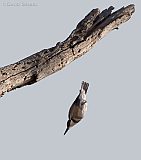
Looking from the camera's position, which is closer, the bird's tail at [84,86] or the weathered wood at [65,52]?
the weathered wood at [65,52]

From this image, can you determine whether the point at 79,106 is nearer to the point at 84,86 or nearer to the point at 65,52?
the point at 84,86

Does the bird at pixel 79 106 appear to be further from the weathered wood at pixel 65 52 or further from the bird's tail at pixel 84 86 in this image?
the weathered wood at pixel 65 52

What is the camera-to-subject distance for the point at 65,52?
335 cm

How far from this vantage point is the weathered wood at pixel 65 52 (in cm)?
314

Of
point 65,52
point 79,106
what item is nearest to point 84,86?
point 79,106

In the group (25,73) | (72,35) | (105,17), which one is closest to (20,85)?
(25,73)

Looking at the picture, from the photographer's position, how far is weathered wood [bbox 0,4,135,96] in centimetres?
314

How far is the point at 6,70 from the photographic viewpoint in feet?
10.3

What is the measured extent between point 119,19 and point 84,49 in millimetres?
407

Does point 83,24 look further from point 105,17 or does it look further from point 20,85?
point 20,85

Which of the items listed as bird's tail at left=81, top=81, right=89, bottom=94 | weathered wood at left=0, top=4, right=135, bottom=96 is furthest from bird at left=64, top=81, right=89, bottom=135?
weathered wood at left=0, top=4, right=135, bottom=96

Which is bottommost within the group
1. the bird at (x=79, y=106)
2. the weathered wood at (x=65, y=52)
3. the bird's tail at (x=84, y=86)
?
the bird at (x=79, y=106)

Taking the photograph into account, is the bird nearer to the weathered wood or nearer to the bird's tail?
the bird's tail

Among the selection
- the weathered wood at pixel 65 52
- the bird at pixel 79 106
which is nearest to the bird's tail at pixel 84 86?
the bird at pixel 79 106
